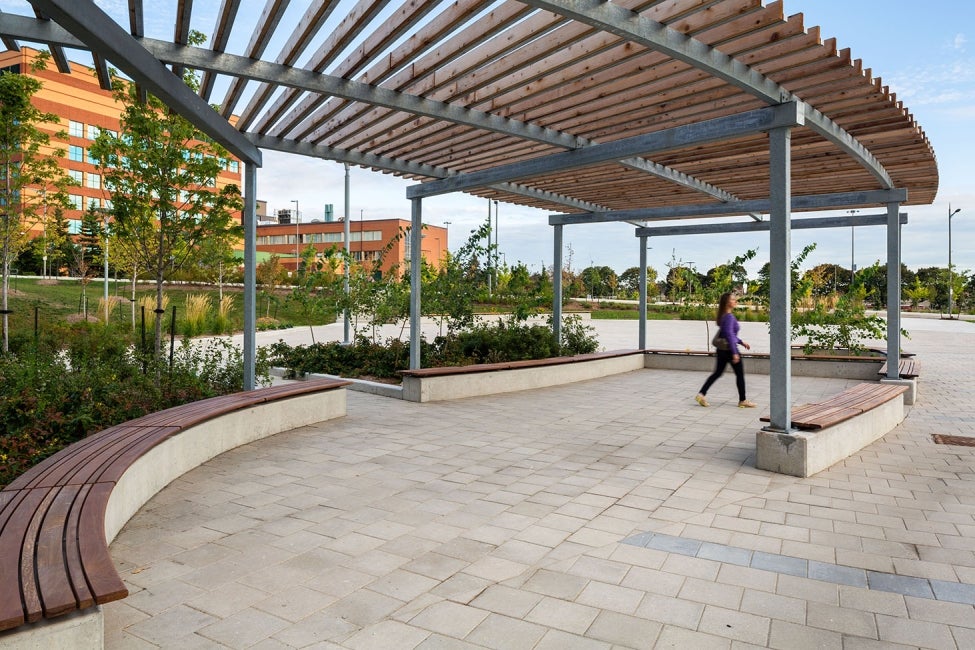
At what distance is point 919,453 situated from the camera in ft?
19.6

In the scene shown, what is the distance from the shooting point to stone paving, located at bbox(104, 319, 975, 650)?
8.63 feet

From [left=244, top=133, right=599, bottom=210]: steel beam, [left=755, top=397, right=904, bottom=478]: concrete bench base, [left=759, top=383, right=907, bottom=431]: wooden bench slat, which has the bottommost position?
[left=755, top=397, right=904, bottom=478]: concrete bench base

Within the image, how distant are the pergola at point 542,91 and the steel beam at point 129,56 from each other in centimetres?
2

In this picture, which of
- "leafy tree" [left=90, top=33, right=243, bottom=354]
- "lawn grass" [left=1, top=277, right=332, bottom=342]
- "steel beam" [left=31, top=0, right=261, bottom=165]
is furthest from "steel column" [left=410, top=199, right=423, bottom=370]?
"lawn grass" [left=1, top=277, right=332, bottom=342]

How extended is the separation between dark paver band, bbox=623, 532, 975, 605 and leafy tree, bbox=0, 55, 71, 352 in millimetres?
10113

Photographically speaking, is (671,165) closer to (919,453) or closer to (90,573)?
(919,453)

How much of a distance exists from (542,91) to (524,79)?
0.94ft

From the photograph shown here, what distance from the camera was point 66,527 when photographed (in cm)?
268

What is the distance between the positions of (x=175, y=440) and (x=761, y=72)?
539 cm

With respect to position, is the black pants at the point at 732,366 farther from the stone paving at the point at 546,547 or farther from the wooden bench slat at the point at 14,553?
the wooden bench slat at the point at 14,553

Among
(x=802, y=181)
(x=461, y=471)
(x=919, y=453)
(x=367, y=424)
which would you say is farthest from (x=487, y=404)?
(x=802, y=181)

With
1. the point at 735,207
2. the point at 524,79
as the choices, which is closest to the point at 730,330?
the point at 735,207

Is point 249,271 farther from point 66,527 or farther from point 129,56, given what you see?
point 66,527

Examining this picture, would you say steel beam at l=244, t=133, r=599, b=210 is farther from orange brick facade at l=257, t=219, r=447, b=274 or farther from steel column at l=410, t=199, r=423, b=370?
orange brick facade at l=257, t=219, r=447, b=274
